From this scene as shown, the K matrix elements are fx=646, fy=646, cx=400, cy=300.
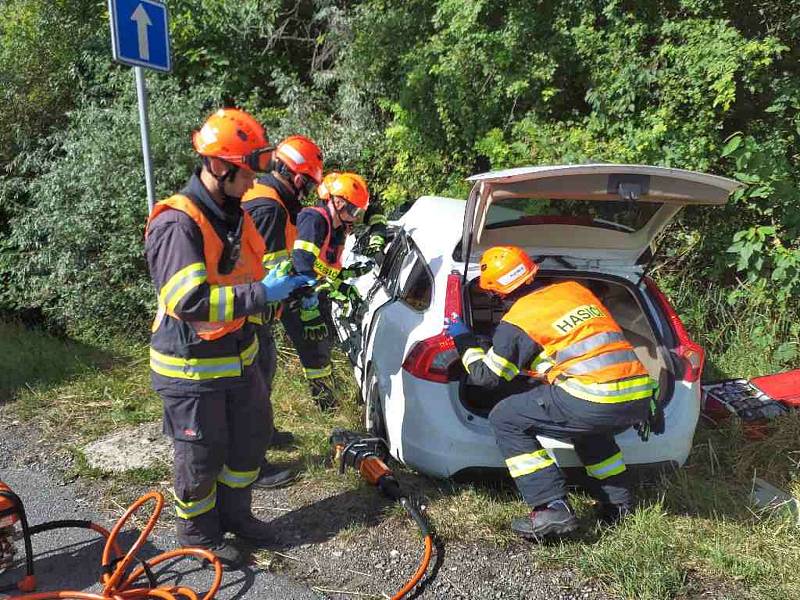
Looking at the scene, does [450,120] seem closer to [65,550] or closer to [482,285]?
[482,285]

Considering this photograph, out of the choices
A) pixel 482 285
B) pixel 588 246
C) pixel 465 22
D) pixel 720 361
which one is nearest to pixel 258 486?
pixel 482 285

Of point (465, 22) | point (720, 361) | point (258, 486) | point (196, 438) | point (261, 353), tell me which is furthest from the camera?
point (465, 22)

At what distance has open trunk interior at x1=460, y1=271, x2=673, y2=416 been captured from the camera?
337 centimetres

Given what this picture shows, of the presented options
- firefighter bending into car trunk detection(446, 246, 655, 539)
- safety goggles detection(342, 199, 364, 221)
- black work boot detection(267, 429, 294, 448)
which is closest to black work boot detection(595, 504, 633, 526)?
firefighter bending into car trunk detection(446, 246, 655, 539)

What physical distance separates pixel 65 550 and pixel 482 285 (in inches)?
92.3

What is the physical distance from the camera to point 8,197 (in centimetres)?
757

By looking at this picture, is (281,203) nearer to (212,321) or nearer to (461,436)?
(212,321)

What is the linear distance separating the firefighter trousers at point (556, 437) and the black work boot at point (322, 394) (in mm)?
1691

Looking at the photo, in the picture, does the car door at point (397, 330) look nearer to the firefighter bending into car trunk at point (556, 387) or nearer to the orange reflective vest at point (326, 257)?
the firefighter bending into car trunk at point (556, 387)

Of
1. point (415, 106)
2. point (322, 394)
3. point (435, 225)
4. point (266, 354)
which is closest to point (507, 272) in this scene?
point (435, 225)

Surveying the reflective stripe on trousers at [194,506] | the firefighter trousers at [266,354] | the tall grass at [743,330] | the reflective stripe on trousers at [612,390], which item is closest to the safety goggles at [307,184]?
the firefighter trousers at [266,354]

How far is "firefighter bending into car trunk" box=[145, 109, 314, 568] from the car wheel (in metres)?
0.76

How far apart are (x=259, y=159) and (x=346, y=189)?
1751 mm

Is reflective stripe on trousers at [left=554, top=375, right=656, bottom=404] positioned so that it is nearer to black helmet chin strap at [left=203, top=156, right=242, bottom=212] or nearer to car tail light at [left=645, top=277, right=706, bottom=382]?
car tail light at [left=645, top=277, right=706, bottom=382]
